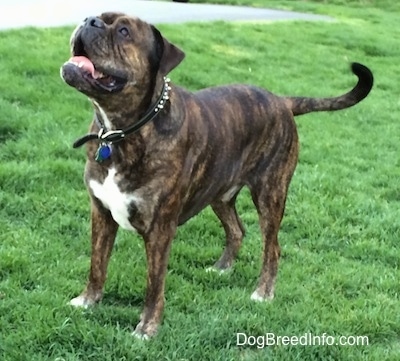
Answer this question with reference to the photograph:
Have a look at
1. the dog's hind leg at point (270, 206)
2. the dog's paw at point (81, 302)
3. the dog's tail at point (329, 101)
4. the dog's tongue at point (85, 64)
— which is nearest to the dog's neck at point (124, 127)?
the dog's tongue at point (85, 64)

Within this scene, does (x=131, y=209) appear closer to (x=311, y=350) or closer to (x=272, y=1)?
(x=311, y=350)

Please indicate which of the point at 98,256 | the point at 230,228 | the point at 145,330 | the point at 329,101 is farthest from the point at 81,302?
the point at 329,101

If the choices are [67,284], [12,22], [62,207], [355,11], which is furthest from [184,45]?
[355,11]

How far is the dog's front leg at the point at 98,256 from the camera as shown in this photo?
4395 mm

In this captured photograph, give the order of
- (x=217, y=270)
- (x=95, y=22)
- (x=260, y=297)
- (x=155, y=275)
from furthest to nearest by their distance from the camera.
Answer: (x=217, y=270), (x=260, y=297), (x=155, y=275), (x=95, y=22)

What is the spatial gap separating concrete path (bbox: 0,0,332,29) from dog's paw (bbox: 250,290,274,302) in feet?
23.5

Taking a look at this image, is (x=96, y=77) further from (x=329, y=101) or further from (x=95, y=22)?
(x=329, y=101)

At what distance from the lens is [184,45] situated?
11.6 metres

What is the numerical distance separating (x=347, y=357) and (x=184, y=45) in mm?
8107

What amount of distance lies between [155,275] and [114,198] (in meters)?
0.52

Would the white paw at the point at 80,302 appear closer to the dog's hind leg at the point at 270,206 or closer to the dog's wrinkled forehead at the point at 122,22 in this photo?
the dog's hind leg at the point at 270,206

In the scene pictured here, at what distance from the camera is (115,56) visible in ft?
12.3

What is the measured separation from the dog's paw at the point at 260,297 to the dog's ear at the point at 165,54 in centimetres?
162

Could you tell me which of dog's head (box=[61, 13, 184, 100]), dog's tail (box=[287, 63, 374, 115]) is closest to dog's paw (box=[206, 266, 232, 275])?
dog's tail (box=[287, 63, 374, 115])
